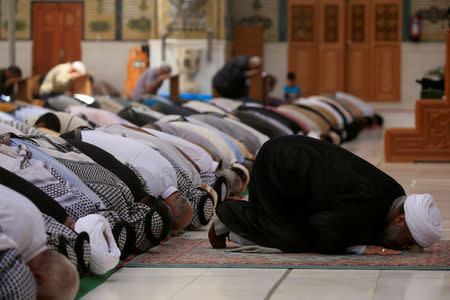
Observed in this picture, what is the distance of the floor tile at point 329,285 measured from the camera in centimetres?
312

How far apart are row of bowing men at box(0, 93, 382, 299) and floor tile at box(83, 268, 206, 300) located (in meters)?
0.09

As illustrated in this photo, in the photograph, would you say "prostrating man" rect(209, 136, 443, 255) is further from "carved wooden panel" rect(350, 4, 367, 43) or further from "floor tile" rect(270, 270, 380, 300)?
"carved wooden panel" rect(350, 4, 367, 43)

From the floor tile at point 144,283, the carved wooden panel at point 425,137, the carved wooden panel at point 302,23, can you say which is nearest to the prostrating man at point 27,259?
the floor tile at point 144,283

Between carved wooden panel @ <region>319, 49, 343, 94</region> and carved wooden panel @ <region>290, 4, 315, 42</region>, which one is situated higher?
carved wooden panel @ <region>290, 4, 315, 42</region>

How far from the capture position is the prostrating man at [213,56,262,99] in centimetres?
1196

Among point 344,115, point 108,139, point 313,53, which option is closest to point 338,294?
point 108,139

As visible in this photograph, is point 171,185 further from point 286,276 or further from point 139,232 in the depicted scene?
point 286,276

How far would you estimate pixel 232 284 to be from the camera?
3326 mm

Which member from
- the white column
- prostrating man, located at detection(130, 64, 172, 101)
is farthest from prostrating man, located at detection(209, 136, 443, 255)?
the white column

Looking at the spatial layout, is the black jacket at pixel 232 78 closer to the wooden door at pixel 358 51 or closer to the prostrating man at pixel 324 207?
the wooden door at pixel 358 51

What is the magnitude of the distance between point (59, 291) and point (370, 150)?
775 centimetres

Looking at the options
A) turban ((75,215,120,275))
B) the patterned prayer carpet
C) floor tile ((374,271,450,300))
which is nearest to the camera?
floor tile ((374,271,450,300))

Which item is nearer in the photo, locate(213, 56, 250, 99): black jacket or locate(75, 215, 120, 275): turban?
locate(75, 215, 120, 275): turban

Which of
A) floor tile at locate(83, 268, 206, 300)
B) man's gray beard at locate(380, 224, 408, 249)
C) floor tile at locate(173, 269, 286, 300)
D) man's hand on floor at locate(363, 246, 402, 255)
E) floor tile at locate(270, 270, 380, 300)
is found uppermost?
man's gray beard at locate(380, 224, 408, 249)
